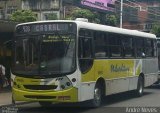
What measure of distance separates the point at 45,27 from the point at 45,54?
0.94m

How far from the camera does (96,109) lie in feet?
51.9

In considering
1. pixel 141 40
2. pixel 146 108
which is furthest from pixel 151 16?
pixel 146 108

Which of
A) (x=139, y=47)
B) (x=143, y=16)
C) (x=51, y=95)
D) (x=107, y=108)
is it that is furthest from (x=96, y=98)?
(x=143, y=16)

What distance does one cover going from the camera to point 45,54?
14.8 metres

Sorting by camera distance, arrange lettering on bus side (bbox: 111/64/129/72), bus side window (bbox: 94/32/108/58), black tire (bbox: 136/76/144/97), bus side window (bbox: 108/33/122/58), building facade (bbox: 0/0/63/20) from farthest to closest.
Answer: building facade (bbox: 0/0/63/20) < black tire (bbox: 136/76/144/97) < lettering on bus side (bbox: 111/64/129/72) < bus side window (bbox: 108/33/122/58) < bus side window (bbox: 94/32/108/58)

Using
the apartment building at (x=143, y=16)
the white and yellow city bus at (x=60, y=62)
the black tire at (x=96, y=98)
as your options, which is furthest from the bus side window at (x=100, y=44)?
the apartment building at (x=143, y=16)

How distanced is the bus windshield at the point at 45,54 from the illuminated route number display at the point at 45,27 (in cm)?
18

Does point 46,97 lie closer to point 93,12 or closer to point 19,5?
point 93,12

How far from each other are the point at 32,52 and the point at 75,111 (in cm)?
240

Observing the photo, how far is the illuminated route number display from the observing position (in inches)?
589

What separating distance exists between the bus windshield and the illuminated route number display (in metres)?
0.18

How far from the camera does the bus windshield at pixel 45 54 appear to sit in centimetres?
1451

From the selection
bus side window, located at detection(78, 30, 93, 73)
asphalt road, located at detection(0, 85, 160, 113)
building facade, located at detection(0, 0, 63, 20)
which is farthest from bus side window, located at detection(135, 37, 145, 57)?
building facade, located at detection(0, 0, 63, 20)

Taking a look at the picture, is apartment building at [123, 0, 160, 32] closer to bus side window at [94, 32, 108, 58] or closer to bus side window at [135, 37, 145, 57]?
bus side window at [135, 37, 145, 57]
